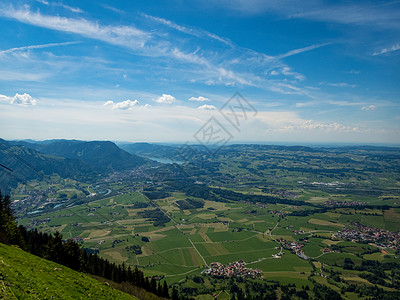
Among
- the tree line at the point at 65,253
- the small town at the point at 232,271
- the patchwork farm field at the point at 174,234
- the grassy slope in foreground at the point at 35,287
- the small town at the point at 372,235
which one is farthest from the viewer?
the small town at the point at 372,235

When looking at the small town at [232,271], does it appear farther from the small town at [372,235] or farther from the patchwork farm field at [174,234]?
the small town at [372,235]

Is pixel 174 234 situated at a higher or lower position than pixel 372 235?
lower

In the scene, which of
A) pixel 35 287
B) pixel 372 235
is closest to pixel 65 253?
pixel 35 287

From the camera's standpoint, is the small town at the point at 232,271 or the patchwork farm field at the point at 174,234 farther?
the patchwork farm field at the point at 174,234

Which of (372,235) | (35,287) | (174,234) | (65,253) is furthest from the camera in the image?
(174,234)

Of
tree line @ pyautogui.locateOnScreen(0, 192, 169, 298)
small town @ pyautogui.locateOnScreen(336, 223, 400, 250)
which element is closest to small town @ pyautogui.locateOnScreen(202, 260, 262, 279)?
tree line @ pyautogui.locateOnScreen(0, 192, 169, 298)

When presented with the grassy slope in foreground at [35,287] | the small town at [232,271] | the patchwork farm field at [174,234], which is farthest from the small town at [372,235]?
the grassy slope in foreground at [35,287]

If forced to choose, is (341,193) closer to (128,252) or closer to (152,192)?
(152,192)

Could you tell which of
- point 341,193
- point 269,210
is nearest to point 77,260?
point 269,210

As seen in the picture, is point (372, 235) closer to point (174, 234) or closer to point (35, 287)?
point (174, 234)
